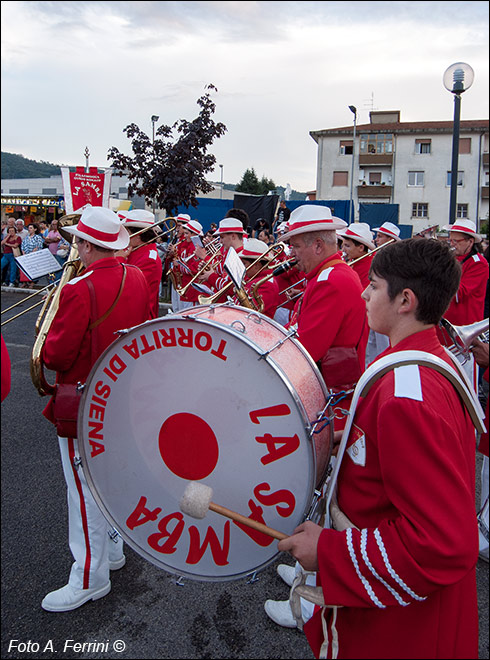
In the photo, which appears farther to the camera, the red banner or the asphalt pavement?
the red banner

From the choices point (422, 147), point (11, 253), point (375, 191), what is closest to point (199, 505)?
point (11, 253)

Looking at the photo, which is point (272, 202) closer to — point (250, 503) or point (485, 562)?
point (485, 562)

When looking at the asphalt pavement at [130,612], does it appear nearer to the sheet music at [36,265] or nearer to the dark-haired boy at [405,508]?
the dark-haired boy at [405,508]

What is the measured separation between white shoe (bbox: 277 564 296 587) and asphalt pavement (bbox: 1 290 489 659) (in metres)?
0.05

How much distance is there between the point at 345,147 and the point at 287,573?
128 feet

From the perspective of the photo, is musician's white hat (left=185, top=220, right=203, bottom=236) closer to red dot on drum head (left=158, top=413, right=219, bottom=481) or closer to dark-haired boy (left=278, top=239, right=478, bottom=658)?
red dot on drum head (left=158, top=413, right=219, bottom=481)

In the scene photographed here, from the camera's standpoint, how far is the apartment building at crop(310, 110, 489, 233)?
42.9 meters

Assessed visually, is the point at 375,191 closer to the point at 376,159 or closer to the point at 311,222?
the point at 376,159

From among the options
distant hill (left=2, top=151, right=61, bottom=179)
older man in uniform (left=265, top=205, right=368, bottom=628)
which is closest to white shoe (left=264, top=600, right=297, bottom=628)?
older man in uniform (left=265, top=205, right=368, bottom=628)

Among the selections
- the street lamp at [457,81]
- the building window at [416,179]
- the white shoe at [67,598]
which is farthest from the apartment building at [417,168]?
the white shoe at [67,598]

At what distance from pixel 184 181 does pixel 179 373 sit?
18.0ft

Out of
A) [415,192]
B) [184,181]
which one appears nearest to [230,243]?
[184,181]

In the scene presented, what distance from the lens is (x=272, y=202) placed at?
11.5 metres

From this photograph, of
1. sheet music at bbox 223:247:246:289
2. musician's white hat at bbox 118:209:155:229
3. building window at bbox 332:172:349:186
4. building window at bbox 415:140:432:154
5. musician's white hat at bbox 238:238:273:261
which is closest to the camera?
sheet music at bbox 223:247:246:289
